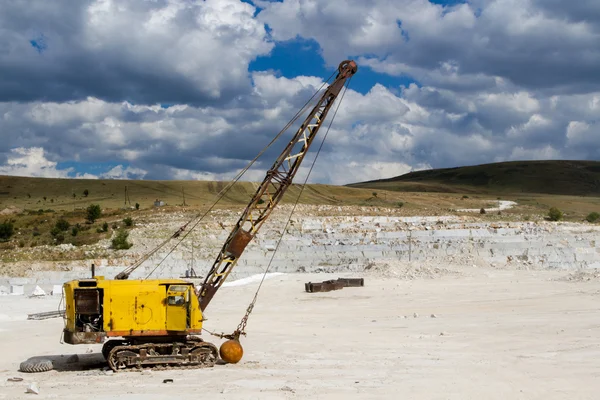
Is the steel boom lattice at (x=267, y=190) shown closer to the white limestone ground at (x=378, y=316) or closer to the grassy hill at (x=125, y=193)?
the white limestone ground at (x=378, y=316)

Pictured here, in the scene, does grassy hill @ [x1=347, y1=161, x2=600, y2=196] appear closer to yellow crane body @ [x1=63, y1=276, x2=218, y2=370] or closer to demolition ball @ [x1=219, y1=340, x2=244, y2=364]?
demolition ball @ [x1=219, y1=340, x2=244, y2=364]

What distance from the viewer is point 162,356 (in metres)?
18.0

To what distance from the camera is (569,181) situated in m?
185

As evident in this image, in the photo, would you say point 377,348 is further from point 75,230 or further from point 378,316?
point 75,230

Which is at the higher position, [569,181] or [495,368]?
[569,181]

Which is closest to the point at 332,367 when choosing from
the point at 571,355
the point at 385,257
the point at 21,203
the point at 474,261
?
the point at 571,355

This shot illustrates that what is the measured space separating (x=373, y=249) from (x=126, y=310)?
3681cm

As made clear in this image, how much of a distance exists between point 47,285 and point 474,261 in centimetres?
2742

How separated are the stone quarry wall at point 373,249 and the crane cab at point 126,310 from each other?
1158 inches

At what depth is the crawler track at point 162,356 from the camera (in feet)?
58.3

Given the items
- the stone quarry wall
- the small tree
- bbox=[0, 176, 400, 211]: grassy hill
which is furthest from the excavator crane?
bbox=[0, 176, 400, 211]: grassy hill

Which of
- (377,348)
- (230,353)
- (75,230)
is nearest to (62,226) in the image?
(75,230)

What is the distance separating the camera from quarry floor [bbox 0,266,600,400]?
15383mm

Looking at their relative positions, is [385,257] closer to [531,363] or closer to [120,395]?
[531,363]
